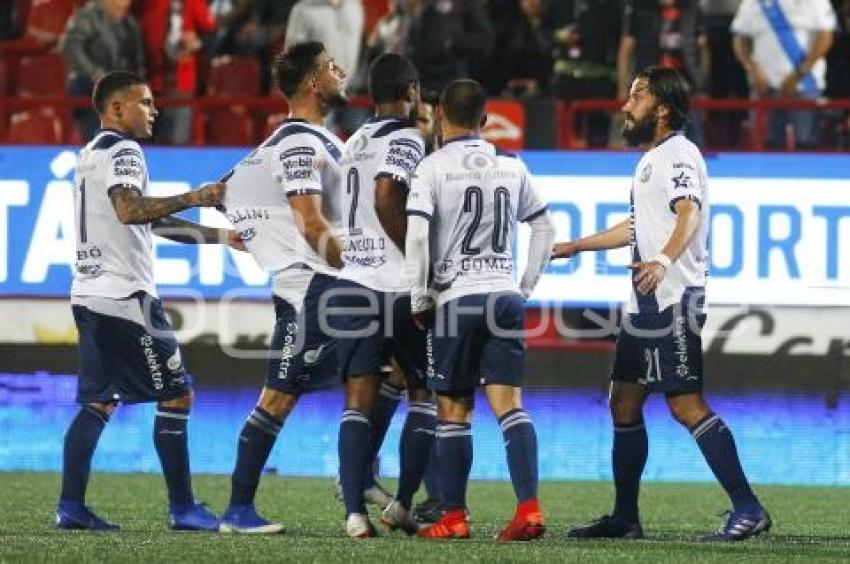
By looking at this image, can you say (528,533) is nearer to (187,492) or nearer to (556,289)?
(187,492)

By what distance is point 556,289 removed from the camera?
46.7 ft

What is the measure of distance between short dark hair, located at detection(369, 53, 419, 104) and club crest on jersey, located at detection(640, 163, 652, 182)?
1.10 meters

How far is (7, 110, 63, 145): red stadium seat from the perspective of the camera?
49.6 feet

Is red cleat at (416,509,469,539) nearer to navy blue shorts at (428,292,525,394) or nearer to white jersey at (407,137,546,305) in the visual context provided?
navy blue shorts at (428,292,525,394)

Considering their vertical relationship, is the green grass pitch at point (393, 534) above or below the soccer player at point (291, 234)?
below

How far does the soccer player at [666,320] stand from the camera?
9.12m

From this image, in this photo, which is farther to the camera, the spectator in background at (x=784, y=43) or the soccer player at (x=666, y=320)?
the spectator in background at (x=784, y=43)

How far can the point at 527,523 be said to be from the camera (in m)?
8.76

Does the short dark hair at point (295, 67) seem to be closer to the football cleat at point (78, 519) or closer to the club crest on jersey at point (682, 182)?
the club crest on jersey at point (682, 182)

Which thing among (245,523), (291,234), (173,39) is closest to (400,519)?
(245,523)

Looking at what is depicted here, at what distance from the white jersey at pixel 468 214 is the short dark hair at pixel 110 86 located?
1.57 meters

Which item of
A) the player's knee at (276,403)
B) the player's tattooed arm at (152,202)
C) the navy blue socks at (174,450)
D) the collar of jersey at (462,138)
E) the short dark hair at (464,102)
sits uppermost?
the short dark hair at (464,102)

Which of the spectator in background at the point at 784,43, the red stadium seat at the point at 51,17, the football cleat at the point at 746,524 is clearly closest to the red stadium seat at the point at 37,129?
the red stadium seat at the point at 51,17

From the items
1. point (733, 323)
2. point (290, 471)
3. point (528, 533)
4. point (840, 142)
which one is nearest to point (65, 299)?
point (290, 471)
